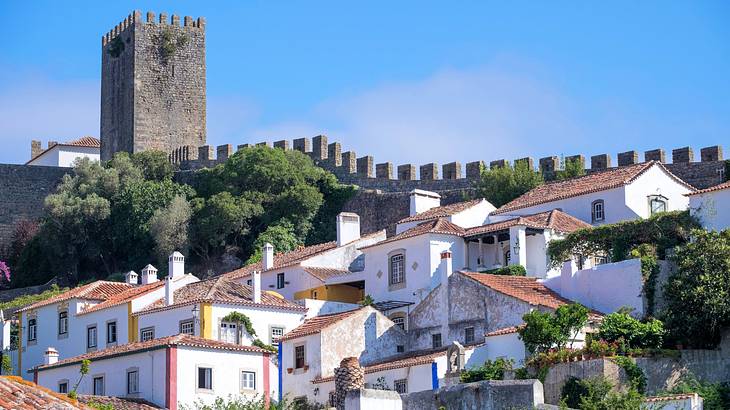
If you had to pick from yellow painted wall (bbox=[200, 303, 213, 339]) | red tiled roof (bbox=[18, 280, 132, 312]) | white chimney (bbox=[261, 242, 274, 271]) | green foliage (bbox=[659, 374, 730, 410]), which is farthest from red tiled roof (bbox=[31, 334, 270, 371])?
white chimney (bbox=[261, 242, 274, 271])

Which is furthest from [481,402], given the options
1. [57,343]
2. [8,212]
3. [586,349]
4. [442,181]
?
[8,212]

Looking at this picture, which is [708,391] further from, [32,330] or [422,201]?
[32,330]

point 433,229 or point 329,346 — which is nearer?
point 329,346

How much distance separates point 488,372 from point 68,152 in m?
54.3

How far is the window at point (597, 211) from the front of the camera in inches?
1912

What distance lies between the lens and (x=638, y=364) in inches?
1352

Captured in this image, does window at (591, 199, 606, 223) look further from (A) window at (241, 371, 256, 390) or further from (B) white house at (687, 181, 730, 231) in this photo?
(A) window at (241, 371, 256, 390)

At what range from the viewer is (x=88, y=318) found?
48.7 metres

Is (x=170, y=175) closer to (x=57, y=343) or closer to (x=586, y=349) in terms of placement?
(x=57, y=343)

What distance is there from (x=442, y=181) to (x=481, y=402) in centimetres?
4064

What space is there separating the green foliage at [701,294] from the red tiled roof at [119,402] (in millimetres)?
11648

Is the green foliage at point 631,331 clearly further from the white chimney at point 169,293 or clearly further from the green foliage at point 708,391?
the white chimney at point 169,293

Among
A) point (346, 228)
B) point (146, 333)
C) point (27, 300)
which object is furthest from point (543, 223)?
point (27, 300)

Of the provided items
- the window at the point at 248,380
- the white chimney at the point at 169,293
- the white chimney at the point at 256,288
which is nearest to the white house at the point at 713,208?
the white chimney at the point at 256,288
